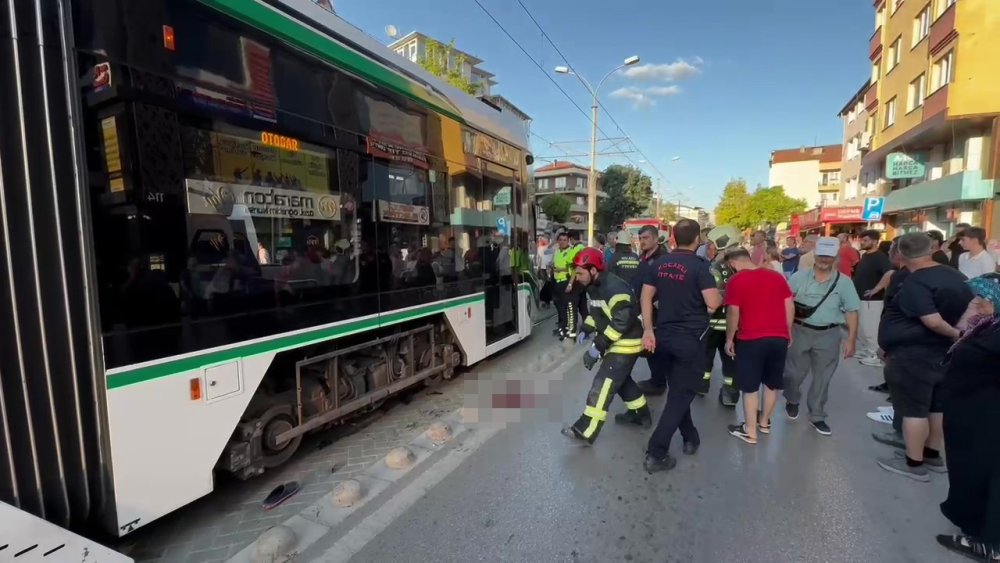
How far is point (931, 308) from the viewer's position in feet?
10.6

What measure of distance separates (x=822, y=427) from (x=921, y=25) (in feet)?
73.4

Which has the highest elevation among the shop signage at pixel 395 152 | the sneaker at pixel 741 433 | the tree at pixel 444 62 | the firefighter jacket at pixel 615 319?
the tree at pixel 444 62

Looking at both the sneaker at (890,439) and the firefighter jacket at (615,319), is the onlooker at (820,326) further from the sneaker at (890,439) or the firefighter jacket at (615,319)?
the firefighter jacket at (615,319)

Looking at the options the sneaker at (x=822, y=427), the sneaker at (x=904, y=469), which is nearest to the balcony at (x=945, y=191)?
the sneaker at (x=822, y=427)

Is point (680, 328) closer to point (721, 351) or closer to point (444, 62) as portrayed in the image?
point (721, 351)

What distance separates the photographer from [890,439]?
13.8ft

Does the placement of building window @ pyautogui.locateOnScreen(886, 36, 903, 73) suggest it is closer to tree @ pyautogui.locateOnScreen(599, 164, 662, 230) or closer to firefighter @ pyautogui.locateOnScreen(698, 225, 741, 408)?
firefighter @ pyautogui.locateOnScreen(698, 225, 741, 408)

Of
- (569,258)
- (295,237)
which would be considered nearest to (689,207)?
(569,258)

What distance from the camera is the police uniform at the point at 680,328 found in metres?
3.60

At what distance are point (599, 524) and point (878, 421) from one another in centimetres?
350

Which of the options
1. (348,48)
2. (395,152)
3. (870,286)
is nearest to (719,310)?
(395,152)

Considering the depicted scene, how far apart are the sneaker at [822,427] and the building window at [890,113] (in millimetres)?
22298

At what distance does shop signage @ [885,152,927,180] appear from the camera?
18.9 meters

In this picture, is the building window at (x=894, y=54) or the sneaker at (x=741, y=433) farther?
the building window at (x=894, y=54)
